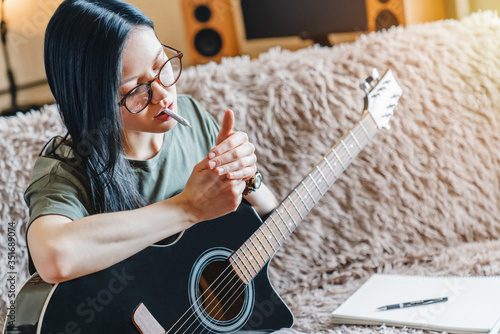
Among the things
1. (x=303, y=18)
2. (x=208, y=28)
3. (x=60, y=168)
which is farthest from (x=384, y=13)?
(x=60, y=168)

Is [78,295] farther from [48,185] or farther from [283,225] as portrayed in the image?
[283,225]

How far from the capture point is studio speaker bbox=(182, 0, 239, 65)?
2.28 m

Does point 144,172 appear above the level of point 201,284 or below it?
above

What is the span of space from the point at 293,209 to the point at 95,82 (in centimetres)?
41

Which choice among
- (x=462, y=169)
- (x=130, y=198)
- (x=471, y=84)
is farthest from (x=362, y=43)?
(x=130, y=198)

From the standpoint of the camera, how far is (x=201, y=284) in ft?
2.92

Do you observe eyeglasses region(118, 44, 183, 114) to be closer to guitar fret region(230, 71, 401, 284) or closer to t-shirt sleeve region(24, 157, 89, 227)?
t-shirt sleeve region(24, 157, 89, 227)

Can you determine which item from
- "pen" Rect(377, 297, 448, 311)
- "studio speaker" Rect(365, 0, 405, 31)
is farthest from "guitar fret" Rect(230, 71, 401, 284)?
"studio speaker" Rect(365, 0, 405, 31)

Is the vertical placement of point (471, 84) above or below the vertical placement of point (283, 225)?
above

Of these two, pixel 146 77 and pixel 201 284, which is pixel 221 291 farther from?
pixel 146 77

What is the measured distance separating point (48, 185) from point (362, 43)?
2.76 feet

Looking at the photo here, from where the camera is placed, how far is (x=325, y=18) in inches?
84.2

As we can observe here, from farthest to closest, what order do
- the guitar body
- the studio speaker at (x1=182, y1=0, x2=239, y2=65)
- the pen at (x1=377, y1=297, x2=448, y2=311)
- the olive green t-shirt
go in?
the studio speaker at (x1=182, y1=0, x2=239, y2=65) < the pen at (x1=377, y1=297, x2=448, y2=311) < the olive green t-shirt < the guitar body

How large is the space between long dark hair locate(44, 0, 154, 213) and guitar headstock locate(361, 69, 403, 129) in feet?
1.44
